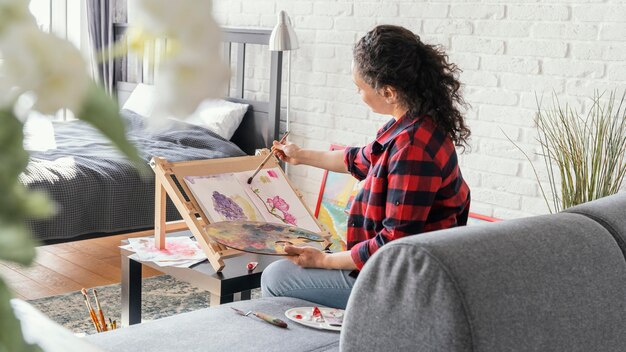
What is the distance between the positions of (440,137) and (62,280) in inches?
91.8

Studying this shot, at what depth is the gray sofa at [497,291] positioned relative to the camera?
3.98 ft

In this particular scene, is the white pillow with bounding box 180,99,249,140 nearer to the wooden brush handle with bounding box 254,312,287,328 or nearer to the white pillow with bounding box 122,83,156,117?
the white pillow with bounding box 122,83,156,117

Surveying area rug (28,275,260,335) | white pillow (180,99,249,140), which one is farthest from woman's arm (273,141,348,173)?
white pillow (180,99,249,140)

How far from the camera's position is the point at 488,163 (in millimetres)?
3992

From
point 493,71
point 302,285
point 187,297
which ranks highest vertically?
point 493,71

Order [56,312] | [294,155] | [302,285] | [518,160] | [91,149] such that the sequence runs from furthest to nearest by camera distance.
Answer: [91,149] < [518,160] < [56,312] < [294,155] < [302,285]

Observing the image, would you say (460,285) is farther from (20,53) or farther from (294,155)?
(294,155)

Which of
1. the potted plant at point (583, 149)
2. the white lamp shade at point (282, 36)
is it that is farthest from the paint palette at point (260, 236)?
the white lamp shade at point (282, 36)

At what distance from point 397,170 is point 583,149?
1.37 meters

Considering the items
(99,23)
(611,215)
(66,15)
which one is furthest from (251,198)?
(66,15)

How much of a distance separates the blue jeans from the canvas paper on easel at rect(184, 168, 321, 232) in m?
0.42

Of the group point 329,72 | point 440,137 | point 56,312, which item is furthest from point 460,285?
point 329,72

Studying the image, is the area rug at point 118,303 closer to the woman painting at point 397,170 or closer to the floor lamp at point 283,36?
the woman painting at point 397,170

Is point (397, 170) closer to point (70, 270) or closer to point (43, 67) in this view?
point (43, 67)
